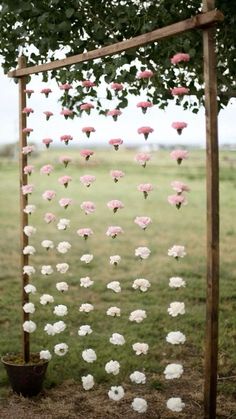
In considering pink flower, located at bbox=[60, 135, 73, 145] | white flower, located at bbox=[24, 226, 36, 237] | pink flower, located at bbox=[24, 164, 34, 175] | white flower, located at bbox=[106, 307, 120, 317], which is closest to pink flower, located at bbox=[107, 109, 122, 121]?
pink flower, located at bbox=[60, 135, 73, 145]

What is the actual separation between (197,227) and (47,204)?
244 inches

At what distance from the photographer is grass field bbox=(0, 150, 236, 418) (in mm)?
7199

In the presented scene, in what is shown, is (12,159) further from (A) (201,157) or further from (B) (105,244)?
(B) (105,244)

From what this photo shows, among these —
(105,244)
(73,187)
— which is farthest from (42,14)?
(73,187)

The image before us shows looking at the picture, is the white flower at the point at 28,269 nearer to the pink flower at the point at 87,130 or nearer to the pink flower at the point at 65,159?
the pink flower at the point at 65,159

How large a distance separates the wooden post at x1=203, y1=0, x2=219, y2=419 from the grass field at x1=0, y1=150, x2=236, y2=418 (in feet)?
4.78

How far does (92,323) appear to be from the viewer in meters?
8.88

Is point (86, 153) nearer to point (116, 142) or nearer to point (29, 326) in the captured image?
point (116, 142)

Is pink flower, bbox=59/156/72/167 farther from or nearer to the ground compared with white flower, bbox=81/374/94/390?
farther from the ground

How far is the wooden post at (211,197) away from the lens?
4.56 meters

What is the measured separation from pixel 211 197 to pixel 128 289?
6.50 meters

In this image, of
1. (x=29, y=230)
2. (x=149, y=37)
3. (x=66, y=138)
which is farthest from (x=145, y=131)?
(x=29, y=230)

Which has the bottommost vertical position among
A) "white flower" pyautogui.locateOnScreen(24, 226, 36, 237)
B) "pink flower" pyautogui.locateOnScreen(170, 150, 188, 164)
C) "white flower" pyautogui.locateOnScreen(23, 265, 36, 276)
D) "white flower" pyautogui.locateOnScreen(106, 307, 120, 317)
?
"white flower" pyautogui.locateOnScreen(106, 307, 120, 317)

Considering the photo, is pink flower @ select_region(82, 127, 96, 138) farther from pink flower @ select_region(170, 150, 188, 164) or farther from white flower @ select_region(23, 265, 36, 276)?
white flower @ select_region(23, 265, 36, 276)
